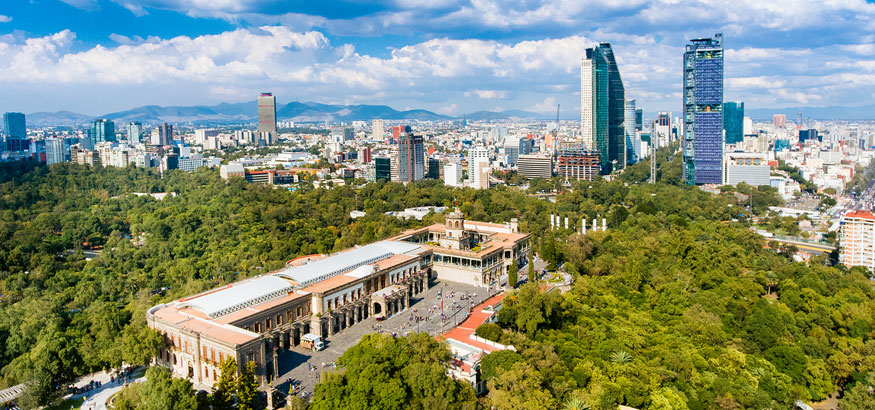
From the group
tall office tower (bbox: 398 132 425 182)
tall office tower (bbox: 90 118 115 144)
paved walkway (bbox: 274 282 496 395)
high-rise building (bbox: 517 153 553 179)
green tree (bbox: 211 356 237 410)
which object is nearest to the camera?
green tree (bbox: 211 356 237 410)

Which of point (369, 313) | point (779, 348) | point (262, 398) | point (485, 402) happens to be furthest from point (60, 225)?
point (779, 348)

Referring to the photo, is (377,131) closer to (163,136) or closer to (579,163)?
(163,136)

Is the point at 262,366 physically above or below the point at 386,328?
above

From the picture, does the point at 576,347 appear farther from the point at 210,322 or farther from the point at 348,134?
the point at 348,134

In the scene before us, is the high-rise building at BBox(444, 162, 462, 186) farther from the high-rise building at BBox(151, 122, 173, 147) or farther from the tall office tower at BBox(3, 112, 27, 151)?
the tall office tower at BBox(3, 112, 27, 151)

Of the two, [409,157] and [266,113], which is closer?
[409,157]

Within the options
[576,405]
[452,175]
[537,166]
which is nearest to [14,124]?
[452,175]

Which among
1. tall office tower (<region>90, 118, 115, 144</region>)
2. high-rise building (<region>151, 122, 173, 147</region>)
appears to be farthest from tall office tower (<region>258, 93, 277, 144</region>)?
tall office tower (<region>90, 118, 115, 144</region>)
